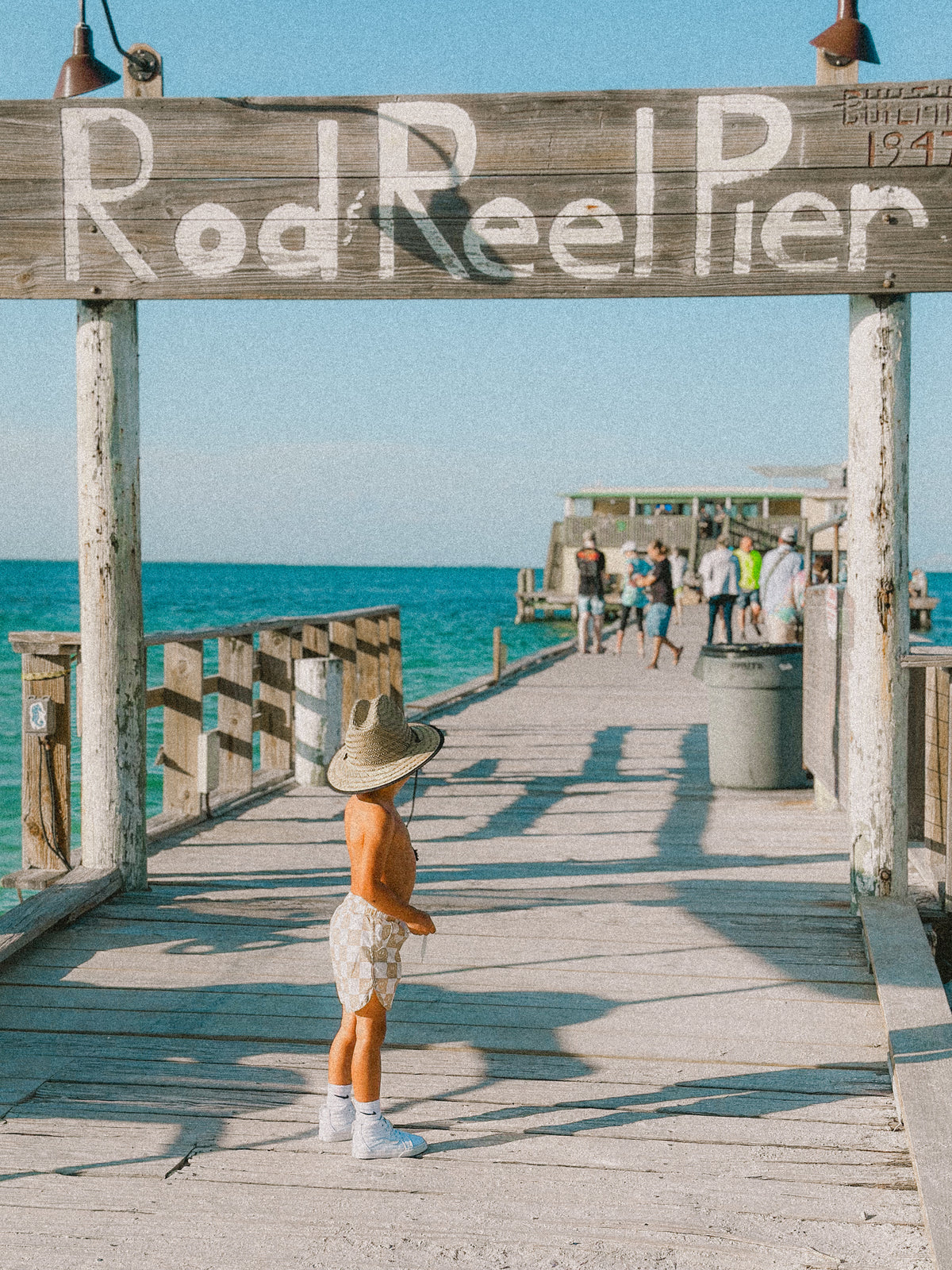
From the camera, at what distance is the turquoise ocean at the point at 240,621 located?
19719 mm

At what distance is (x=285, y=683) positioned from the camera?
9.09 m

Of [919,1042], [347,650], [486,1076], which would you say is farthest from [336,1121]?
[347,650]

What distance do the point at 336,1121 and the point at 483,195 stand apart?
11.7 ft

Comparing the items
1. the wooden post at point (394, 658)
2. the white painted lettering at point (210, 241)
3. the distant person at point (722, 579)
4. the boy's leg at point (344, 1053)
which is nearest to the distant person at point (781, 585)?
the wooden post at point (394, 658)

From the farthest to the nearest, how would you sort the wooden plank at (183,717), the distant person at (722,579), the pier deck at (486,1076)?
the distant person at (722,579), the wooden plank at (183,717), the pier deck at (486,1076)

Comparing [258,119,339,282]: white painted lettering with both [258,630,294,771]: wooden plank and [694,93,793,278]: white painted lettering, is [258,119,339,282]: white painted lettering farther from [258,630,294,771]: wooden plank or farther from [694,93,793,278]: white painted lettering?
[258,630,294,771]: wooden plank

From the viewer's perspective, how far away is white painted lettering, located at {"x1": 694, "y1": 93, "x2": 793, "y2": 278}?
16.1ft

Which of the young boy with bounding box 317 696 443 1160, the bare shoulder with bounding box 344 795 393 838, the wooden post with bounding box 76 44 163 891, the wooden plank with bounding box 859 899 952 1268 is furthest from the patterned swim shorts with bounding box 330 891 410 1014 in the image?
the wooden post with bounding box 76 44 163 891

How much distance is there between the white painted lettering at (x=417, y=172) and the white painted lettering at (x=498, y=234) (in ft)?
0.27

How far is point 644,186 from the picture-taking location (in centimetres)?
499

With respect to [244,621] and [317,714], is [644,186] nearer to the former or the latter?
[317,714]

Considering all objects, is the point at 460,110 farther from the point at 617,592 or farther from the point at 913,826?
the point at 617,592

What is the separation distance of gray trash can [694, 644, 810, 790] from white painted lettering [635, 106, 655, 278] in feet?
12.2

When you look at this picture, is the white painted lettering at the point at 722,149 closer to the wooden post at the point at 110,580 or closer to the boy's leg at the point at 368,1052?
the wooden post at the point at 110,580
